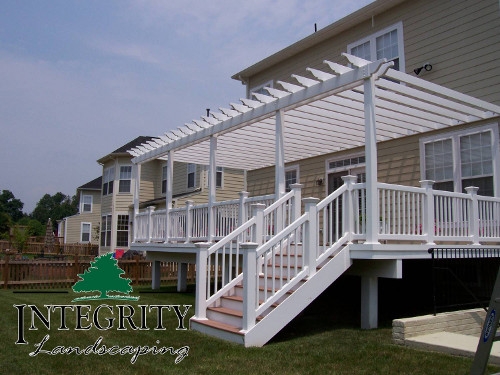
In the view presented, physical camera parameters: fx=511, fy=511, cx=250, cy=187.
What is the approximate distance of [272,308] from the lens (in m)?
7.19

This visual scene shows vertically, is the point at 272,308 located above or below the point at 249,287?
below

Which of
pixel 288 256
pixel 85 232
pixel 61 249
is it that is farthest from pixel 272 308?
pixel 85 232

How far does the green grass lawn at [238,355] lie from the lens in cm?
558

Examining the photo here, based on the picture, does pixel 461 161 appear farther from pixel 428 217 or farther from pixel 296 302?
pixel 296 302

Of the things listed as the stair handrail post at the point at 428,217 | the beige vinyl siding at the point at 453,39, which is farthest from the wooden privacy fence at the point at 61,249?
the stair handrail post at the point at 428,217

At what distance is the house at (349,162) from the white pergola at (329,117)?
3 cm

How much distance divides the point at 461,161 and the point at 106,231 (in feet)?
76.3

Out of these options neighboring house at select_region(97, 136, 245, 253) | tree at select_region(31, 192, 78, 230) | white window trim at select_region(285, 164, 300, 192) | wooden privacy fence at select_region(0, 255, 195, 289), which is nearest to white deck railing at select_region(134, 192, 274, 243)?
white window trim at select_region(285, 164, 300, 192)

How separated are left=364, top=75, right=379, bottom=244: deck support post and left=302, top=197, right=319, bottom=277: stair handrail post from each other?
2.55 feet

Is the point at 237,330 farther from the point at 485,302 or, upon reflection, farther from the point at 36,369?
the point at 485,302

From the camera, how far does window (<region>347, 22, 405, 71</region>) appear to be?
12172 millimetres

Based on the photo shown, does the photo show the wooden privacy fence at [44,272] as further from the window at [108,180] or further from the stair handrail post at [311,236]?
the window at [108,180]

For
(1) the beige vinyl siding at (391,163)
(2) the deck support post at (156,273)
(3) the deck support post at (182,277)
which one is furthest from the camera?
(2) the deck support post at (156,273)

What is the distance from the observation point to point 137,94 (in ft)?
64.3
